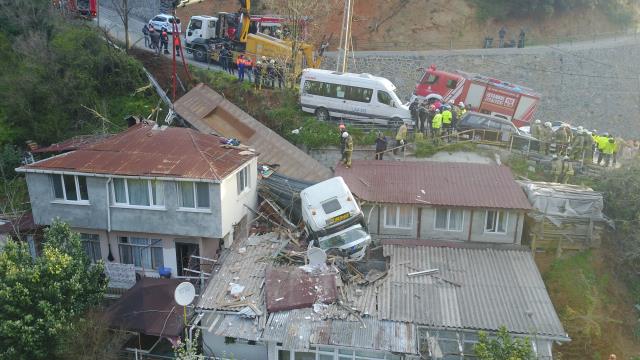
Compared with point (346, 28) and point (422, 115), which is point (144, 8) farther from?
point (422, 115)

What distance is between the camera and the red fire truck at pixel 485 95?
93.5ft

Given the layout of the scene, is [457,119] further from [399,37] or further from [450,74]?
[399,37]

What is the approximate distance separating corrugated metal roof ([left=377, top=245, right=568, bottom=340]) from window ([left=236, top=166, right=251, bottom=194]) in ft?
19.0

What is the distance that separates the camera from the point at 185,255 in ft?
63.8

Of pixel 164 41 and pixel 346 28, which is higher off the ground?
pixel 346 28

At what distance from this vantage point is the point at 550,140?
81.0 ft

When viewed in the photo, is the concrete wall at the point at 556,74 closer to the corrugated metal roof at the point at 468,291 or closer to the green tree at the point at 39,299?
the corrugated metal roof at the point at 468,291

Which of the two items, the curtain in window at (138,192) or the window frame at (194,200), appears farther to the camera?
the curtain in window at (138,192)

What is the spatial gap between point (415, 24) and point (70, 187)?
33.2 meters

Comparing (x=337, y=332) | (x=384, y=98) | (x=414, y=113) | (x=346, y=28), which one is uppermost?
(x=346, y=28)

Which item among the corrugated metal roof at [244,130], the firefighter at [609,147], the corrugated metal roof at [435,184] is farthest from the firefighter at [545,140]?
the corrugated metal roof at [244,130]

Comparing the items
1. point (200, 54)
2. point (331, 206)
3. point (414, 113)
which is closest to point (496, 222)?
point (331, 206)

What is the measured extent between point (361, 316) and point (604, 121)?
32.5 metres

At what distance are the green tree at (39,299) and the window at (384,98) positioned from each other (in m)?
15.5
